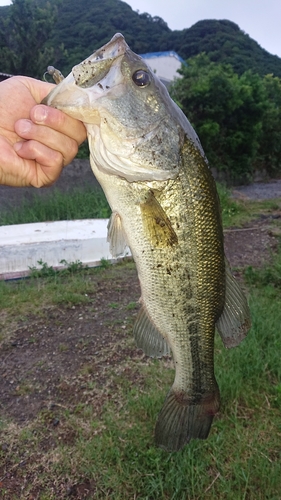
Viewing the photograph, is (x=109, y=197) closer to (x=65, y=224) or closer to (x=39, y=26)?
(x=65, y=224)

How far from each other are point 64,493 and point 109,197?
186 centimetres

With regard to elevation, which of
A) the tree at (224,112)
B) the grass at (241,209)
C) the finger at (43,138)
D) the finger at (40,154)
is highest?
the tree at (224,112)

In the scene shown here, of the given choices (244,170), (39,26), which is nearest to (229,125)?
(244,170)

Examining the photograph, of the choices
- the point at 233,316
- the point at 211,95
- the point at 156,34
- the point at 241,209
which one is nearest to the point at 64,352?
the point at 233,316

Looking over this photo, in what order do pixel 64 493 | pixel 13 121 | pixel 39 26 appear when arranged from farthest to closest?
1. pixel 39 26
2. pixel 64 493
3. pixel 13 121

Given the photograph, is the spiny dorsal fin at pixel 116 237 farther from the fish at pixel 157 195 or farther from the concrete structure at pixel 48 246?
the concrete structure at pixel 48 246

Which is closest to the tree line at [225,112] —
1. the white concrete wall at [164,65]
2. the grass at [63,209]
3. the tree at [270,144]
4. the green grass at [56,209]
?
the tree at [270,144]

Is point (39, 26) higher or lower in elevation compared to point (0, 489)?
higher

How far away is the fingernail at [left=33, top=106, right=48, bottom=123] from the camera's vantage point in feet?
5.10

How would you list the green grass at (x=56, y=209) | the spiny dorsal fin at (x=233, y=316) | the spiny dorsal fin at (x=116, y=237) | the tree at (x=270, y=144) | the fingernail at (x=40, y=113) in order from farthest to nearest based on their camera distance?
1. the tree at (x=270, y=144)
2. the green grass at (x=56, y=209)
3. the spiny dorsal fin at (x=233, y=316)
4. the spiny dorsal fin at (x=116, y=237)
5. the fingernail at (x=40, y=113)

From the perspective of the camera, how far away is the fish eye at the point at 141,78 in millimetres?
1533

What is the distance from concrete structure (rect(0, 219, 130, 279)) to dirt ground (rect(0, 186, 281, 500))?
0.57 meters

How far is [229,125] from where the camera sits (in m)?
15.5

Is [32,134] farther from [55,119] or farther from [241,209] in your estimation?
[241,209]
